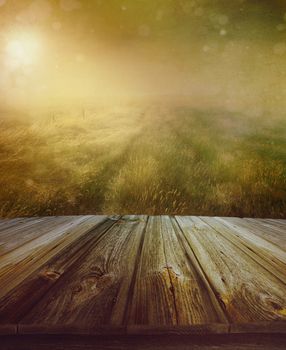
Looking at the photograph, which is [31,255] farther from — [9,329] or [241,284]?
[241,284]

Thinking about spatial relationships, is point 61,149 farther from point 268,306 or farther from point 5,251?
point 268,306

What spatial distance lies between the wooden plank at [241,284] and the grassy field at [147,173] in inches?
114

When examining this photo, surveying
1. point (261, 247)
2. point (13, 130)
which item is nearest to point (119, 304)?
point (261, 247)

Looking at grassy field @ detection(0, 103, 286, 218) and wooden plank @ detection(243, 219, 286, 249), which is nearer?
wooden plank @ detection(243, 219, 286, 249)

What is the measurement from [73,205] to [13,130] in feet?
32.3

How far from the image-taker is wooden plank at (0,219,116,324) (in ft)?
2.86

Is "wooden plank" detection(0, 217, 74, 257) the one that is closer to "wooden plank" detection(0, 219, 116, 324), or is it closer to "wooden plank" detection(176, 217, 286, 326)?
"wooden plank" detection(0, 219, 116, 324)

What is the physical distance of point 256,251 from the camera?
5.39ft

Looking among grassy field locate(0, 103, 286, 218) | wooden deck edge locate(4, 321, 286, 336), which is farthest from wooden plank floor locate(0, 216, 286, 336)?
grassy field locate(0, 103, 286, 218)

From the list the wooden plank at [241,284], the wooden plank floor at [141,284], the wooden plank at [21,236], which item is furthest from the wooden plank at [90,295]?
the wooden plank at [21,236]

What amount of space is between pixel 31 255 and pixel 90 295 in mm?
723

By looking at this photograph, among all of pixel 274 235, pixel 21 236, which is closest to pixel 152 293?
pixel 21 236

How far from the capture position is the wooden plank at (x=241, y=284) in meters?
0.88

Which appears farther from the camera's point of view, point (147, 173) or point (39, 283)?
point (147, 173)
